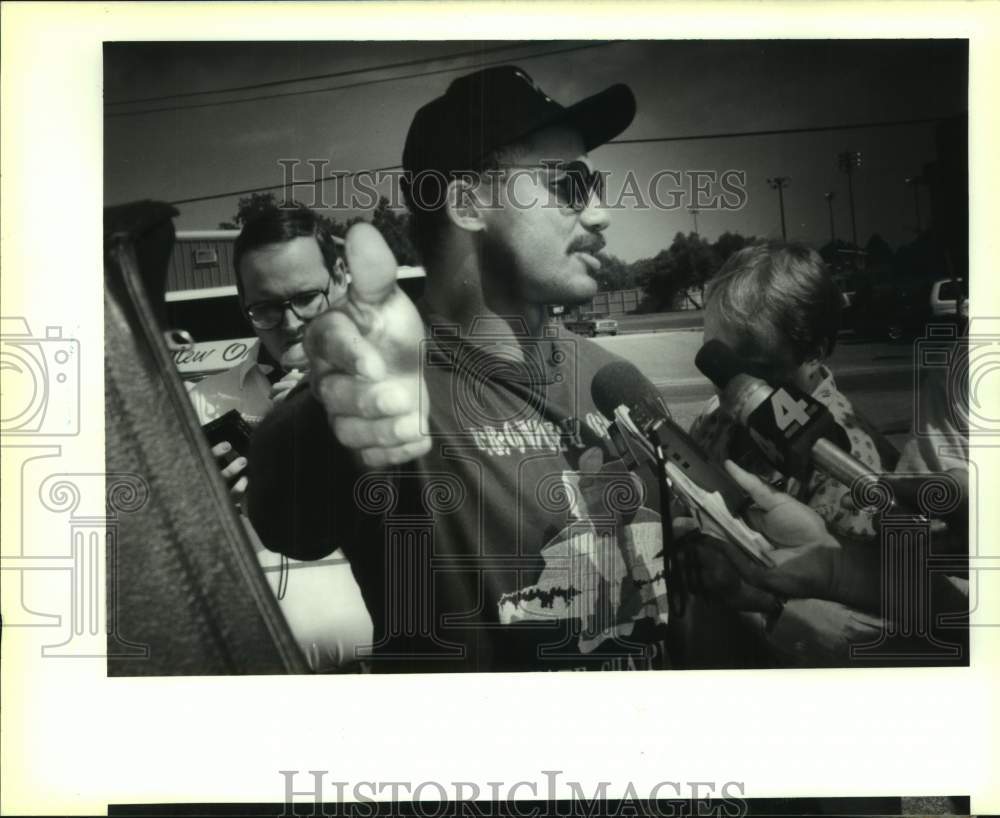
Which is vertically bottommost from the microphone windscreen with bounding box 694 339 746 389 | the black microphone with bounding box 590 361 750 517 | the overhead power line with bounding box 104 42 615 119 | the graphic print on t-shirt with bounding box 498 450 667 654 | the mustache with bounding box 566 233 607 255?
the graphic print on t-shirt with bounding box 498 450 667 654

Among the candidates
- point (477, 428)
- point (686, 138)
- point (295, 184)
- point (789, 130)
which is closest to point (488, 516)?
point (477, 428)

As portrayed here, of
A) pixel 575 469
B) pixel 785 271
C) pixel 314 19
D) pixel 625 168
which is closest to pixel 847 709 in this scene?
pixel 575 469

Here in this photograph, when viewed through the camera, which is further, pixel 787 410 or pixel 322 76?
pixel 787 410

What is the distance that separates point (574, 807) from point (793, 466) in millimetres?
1701

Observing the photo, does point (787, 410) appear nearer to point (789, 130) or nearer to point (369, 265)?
point (789, 130)

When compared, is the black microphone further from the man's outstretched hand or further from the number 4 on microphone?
the man's outstretched hand

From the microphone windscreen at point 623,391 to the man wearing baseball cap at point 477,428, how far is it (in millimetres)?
40

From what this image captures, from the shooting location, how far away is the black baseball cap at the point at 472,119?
17.2 feet

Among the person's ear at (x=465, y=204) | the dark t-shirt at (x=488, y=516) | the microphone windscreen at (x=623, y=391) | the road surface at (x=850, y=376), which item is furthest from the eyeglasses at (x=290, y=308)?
the road surface at (x=850, y=376)

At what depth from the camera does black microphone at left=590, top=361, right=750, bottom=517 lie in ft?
17.5

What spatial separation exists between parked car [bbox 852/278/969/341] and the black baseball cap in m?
1.60

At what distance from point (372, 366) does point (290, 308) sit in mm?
421

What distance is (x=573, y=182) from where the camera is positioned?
530cm

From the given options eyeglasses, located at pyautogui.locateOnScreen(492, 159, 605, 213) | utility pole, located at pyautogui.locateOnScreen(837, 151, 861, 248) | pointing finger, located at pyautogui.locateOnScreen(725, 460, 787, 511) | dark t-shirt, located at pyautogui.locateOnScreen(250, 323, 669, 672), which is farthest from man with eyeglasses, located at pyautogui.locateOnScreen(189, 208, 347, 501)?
utility pole, located at pyautogui.locateOnScreen(837, 151, 861, 248)
